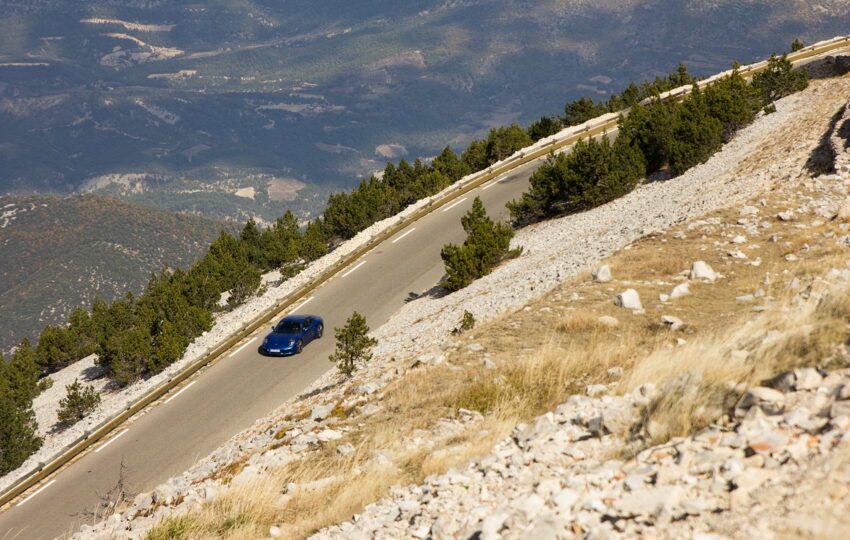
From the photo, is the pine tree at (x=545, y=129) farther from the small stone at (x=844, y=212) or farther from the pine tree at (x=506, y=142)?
the small stone at (x=844, y=212)

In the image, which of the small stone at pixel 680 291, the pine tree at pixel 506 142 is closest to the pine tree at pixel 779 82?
the pine tree at pixel 506 142

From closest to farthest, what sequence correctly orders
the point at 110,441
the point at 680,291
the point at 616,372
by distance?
the point at 616,372 → the point at 680,291 → the point at 110,441

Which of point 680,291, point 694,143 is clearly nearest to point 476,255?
point 694,143

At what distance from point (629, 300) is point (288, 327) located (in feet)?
60.7

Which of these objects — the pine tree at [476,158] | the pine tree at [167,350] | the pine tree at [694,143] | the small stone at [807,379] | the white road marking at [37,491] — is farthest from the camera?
the pine tree at [476,158]

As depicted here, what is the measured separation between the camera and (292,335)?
28547mm

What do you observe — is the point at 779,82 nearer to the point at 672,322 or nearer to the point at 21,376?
→ the point at 672,322

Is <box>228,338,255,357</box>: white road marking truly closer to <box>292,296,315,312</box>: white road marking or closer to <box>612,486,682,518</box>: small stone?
<box>292,296,315,312</box>: white road marking

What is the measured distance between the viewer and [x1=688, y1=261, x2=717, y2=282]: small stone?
15227 mm

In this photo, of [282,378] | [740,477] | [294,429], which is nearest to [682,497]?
[740,477]

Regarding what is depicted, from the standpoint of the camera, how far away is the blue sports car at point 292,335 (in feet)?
92.8

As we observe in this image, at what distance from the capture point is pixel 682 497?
205 inches

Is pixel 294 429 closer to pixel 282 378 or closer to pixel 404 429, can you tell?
pixel 404 429

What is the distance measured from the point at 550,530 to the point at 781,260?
1282 centimetres
